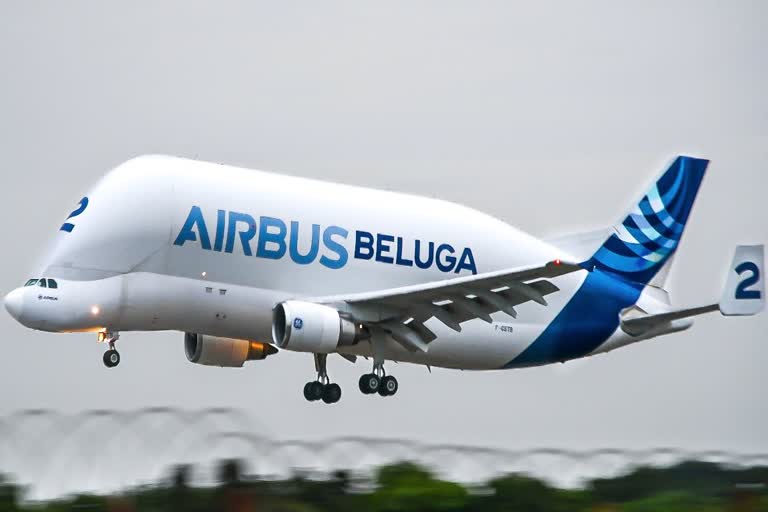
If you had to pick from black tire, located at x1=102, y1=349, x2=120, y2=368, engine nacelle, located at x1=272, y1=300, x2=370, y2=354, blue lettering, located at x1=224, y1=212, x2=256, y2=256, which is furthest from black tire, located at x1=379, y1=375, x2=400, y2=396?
black tire, located at x1=102, y1=349, x2=120, y2=368

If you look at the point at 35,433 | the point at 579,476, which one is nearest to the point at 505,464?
the point at 579,476

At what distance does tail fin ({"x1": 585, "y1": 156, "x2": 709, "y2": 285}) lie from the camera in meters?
44.8

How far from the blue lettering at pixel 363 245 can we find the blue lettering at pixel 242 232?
3384 mm

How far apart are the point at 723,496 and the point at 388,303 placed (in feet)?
58.4

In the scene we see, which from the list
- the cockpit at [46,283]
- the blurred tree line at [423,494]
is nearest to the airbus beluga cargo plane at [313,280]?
the cockpit at [46,283]

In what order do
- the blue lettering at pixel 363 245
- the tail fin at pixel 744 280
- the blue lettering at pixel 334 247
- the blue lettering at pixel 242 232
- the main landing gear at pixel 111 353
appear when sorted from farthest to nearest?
the blue lettering at pixel 363 245 → the blue lettering at pixel 334 247 → the main landing gear at pixel 111 353 → the blue lettering at pixel 242 232 → the tail fin at pixel 744 280

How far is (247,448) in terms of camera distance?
17.8 metres

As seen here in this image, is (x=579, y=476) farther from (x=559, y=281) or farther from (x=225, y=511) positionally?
(x=559, y=281)

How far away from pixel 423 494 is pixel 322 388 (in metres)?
20.6

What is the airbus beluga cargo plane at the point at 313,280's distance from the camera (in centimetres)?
3684

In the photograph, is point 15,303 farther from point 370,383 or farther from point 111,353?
point 370,383

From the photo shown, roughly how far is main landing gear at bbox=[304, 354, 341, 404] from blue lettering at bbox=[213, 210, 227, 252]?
5.79 meters

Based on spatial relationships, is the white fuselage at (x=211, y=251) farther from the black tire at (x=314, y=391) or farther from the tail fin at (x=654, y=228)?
the tail fin at (x=654, y=228)

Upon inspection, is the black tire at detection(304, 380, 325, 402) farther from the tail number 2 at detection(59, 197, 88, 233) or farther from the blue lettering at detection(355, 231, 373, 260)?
the tail number 2 at detection(59, 197, 88, 233)
